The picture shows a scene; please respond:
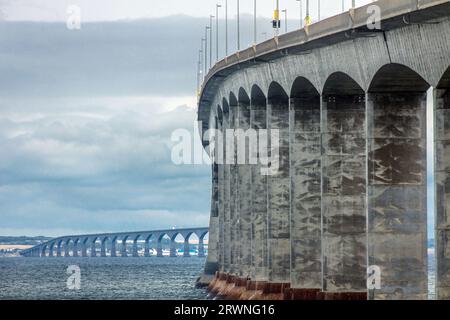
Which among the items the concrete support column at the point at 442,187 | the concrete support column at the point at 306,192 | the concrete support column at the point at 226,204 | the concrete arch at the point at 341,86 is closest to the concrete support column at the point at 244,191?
the concrete support column at the point at 226,204

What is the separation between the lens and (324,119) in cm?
6762

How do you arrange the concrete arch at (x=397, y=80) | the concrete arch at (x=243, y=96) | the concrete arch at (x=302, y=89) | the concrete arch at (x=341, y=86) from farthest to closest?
1. the concrete arch at (x=243, y=96)
2. the concrete arch at (x=302, y=89)
3. the concrete arch at (x=341, y=86)
4. the concrete arch at (x=397, y=80)

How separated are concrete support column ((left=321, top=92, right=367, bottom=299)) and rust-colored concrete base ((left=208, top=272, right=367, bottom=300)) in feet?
0.52

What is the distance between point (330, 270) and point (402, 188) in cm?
1028

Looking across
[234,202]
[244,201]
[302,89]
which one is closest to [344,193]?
[302,89]

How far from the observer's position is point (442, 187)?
50094mm

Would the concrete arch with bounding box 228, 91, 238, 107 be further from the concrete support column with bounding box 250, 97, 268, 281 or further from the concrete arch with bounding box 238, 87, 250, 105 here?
the concrete support column with bounding box 250, 97, 268, 281

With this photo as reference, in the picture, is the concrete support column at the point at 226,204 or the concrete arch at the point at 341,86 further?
the concrete support column at the point at 226,204

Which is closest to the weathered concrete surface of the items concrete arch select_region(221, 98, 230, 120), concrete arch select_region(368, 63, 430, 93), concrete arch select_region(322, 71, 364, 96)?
concrete arch select_region(221, 98, 230, 120)

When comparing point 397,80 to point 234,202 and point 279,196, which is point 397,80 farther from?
point 234,202

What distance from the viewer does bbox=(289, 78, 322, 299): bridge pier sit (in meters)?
74.4

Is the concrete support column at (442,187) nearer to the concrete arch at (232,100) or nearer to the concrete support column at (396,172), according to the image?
the concrete support column at (396,172)

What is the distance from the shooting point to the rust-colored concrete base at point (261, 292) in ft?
223

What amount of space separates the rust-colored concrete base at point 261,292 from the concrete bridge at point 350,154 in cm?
11
